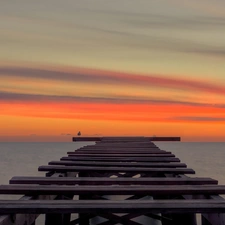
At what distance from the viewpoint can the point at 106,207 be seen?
3.90m

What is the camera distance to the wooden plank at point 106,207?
12.6ft

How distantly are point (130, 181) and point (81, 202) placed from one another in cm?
180

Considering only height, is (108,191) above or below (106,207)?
above

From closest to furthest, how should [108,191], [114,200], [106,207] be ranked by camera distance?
[106,207]
[114,200]
[108,191]

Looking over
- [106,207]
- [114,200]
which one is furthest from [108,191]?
[106,207]

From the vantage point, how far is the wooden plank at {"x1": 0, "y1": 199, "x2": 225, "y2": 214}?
12.6ft

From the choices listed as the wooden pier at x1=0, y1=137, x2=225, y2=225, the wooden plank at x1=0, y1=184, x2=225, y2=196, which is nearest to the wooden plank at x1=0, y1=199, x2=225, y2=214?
the wooden pier at x1=0, y1=137, x2=225, y2=225

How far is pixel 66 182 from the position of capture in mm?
5742

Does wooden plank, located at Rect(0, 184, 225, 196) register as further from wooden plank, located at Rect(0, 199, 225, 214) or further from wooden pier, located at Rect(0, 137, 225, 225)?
wooden plank, located at Rect(0, 199, 225, 214)

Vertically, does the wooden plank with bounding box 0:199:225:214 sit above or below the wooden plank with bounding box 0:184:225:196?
below

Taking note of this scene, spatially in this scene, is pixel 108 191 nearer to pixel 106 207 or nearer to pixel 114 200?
pixel 114 200

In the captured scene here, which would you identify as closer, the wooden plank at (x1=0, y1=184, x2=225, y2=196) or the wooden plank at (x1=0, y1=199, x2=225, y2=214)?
the wooden plank at (x1=0, y1=199, x2=225, y2=214)

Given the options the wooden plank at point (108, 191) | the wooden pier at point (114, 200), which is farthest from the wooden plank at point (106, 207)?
the wooden plank at point (108, 191)

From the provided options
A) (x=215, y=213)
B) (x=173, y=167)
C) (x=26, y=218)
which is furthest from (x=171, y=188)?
(x=173, y=167)
